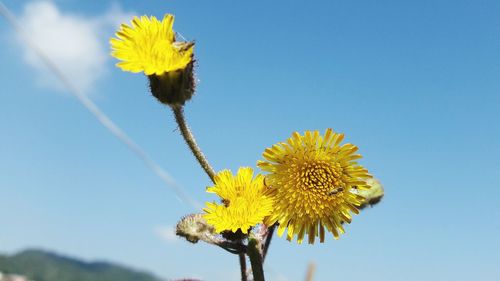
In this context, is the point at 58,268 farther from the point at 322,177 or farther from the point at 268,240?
the point at 322,177

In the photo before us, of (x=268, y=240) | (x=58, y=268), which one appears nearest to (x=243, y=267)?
(x=268, y=240)

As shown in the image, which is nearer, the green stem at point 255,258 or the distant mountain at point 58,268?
the green stem at point 255,258

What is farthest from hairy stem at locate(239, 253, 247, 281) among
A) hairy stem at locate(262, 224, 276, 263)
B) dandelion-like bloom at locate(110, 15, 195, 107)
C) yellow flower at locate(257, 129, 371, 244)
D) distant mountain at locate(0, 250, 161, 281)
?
distant mountain at locate(0, 250, 161, 281)

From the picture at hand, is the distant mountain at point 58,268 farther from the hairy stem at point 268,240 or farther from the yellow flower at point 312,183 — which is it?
the yellow flower at point 312,183

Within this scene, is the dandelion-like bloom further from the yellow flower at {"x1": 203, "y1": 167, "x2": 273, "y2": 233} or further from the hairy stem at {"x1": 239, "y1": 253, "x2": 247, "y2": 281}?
the hairy stem at {"x1": 239, "y1": 253, "x2": 247, "y2": 281}

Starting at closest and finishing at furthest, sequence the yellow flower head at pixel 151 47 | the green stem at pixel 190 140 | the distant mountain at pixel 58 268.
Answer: the yellow flower head at pixel 151 47 < the green stem at pixel 190 140 < the distant mountain at pixel 58 268

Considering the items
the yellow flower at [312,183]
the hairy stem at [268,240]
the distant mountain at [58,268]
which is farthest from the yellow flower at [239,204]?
the distant mountain at [58,268]

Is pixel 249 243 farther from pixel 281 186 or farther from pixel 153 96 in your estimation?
pixel 153 96
